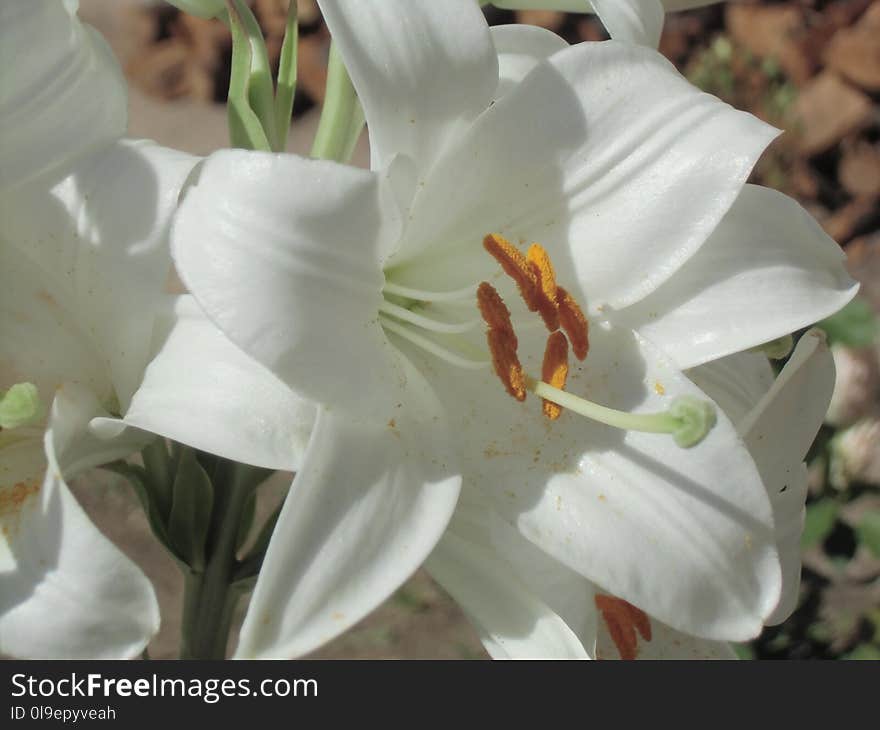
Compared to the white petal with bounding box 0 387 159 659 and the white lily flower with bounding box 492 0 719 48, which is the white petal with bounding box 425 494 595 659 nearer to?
the white petal with bounding box 0 387 159 659

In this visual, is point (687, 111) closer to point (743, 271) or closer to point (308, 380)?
point (743, 271)

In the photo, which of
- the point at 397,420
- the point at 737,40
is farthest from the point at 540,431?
the point at 737,40

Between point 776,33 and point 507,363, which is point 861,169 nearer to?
point 776,33

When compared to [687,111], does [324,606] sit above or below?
below

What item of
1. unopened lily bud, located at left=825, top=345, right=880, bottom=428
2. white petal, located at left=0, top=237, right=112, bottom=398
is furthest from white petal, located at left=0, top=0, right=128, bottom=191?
unopened lily bud, located at left=825, top=345, right=880, bottom=428

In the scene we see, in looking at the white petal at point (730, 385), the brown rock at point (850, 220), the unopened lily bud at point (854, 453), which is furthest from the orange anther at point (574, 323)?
the brown rock at point (850, 220)

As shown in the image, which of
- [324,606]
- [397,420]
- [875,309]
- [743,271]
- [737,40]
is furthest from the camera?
[737,40]
